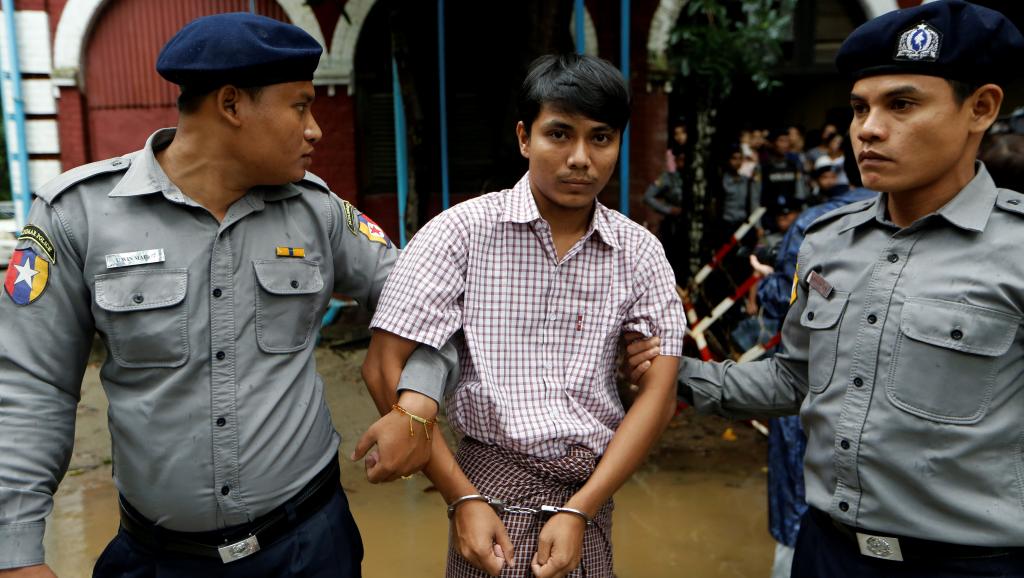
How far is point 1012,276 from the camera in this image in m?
1.59

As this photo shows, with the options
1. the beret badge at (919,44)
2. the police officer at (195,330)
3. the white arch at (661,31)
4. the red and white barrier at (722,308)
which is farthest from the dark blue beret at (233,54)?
the white arch at (661,31)

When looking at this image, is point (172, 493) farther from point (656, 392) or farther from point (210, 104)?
point (656, 392)

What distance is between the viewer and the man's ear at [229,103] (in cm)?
178

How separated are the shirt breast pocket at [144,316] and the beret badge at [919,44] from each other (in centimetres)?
160

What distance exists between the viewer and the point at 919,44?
163 centimetres

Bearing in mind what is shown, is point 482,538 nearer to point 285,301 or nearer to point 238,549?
point 238,549

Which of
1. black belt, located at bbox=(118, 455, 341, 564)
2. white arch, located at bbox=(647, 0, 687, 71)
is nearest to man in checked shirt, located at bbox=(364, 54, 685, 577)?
black belt, located at bbox=(118, 455, 341, 564)

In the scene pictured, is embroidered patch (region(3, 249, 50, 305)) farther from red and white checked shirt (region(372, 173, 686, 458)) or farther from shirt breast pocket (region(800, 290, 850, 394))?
shirt breast pocket (region(800, 290, 850, 394))

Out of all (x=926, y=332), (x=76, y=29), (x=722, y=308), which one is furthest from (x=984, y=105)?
(x=76, y=29)

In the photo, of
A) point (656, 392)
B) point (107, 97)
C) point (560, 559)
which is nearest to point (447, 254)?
point (656, 392)

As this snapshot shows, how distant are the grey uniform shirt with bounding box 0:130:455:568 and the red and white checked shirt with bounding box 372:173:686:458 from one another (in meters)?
0.11

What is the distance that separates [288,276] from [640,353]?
85 centimetres

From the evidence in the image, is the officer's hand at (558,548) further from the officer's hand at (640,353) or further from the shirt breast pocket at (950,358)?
the shirt breast pocket at (950,358)

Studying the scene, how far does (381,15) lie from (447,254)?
647 cm
